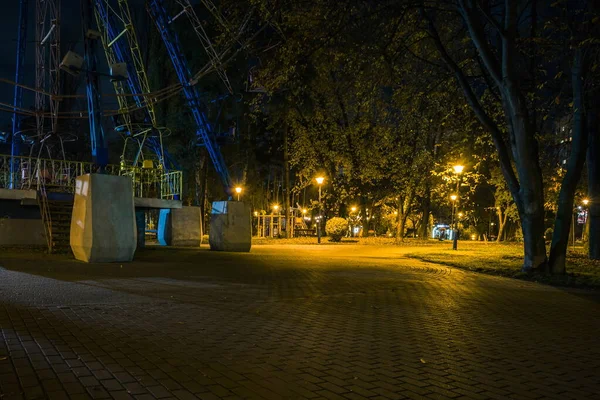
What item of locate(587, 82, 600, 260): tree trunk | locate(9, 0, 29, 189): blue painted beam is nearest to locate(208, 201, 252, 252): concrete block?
locate(9, 0, 29, 189): blue painted beam

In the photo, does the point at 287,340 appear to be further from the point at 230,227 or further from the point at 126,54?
the point at 126,54

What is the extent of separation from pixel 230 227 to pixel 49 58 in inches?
393

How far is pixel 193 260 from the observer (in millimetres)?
17875

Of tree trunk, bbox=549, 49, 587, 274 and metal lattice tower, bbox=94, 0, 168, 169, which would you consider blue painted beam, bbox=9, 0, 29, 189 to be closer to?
metal lattice tower, bbox=94, 0, 168, 169

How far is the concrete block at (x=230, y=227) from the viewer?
22.8 metres

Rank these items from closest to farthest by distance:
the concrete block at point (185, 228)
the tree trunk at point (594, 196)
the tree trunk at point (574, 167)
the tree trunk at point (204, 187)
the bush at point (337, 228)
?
1. the tree trunk at point (574, 167)
2. the tree trunk at point (594, 196)
3. the concrete block at point (185, 228)
4. the bush at point (337, 228)
5. the tree trunk at point (204, 187)

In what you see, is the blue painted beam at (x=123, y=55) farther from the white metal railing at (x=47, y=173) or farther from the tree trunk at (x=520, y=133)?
the tree trunk at (x=520, y=133)

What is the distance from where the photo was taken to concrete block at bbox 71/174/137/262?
15531 millimetres

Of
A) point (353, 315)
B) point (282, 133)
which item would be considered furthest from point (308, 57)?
point (282, 133)

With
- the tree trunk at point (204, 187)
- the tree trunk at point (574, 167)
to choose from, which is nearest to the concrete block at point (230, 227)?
the tree trunk at point (574, 167)

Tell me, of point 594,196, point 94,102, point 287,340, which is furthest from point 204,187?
point 287,340

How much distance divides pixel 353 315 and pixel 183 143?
31.8 m

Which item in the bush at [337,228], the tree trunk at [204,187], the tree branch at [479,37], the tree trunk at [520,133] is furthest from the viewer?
the tree trunk at [204,187]

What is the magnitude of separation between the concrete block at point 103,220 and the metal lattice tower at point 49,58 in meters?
6.59
